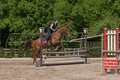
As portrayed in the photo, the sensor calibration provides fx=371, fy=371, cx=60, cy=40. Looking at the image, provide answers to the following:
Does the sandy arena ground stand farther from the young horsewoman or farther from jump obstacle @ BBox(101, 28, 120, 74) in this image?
the young horsewoman

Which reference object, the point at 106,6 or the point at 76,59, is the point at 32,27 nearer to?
the point at 106,6

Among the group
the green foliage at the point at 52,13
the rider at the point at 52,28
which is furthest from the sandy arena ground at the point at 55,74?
the green foliage at the point at 52,13

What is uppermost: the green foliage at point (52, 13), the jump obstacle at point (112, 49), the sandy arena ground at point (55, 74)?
the green foliage at point (52, 13)

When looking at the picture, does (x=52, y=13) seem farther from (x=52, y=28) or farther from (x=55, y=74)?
(x=55, y=74)

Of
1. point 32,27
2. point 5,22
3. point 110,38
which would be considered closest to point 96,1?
point 32,27

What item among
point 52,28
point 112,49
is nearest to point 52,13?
point 52,28

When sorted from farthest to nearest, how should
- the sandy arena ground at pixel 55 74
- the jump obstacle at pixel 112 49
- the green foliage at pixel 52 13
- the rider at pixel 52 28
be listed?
the green foliage at pixel 52 13, the rider at pixel 52 28, the jump obstacle at pixel 112 49, the sandy arena ground at pixel 55 74

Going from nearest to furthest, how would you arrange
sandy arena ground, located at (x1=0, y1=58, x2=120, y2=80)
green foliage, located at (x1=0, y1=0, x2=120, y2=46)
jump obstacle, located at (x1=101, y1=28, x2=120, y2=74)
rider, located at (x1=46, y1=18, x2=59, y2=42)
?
1. sandy arena ground, located at (x1=0, y1=58, x2=120, y2=80)
2. jump obstacle, located at (x1=101, y1=28, x2=120, y2=74)
3. rider, located at (x1=46, y1=18, x2=59, y2=42)
4. green foliage, located at (x1=0, y1=0, x2=120, y2=46)

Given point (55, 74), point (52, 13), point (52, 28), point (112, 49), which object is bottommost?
point (55, 74)

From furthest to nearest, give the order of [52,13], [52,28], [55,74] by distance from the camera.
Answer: [52,13]
[52,28]
[55,74]

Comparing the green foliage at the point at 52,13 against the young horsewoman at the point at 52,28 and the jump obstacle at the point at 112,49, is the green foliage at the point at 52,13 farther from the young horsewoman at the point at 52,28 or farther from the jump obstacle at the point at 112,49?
the jump obstacle at the point at 112,49

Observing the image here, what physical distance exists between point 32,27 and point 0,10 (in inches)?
206

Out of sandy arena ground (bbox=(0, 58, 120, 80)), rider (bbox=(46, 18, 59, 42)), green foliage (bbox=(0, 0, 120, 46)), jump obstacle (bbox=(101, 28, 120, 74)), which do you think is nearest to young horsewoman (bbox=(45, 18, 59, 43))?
rider (bbox=(46, 18, 59, 42))

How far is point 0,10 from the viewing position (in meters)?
53.5
